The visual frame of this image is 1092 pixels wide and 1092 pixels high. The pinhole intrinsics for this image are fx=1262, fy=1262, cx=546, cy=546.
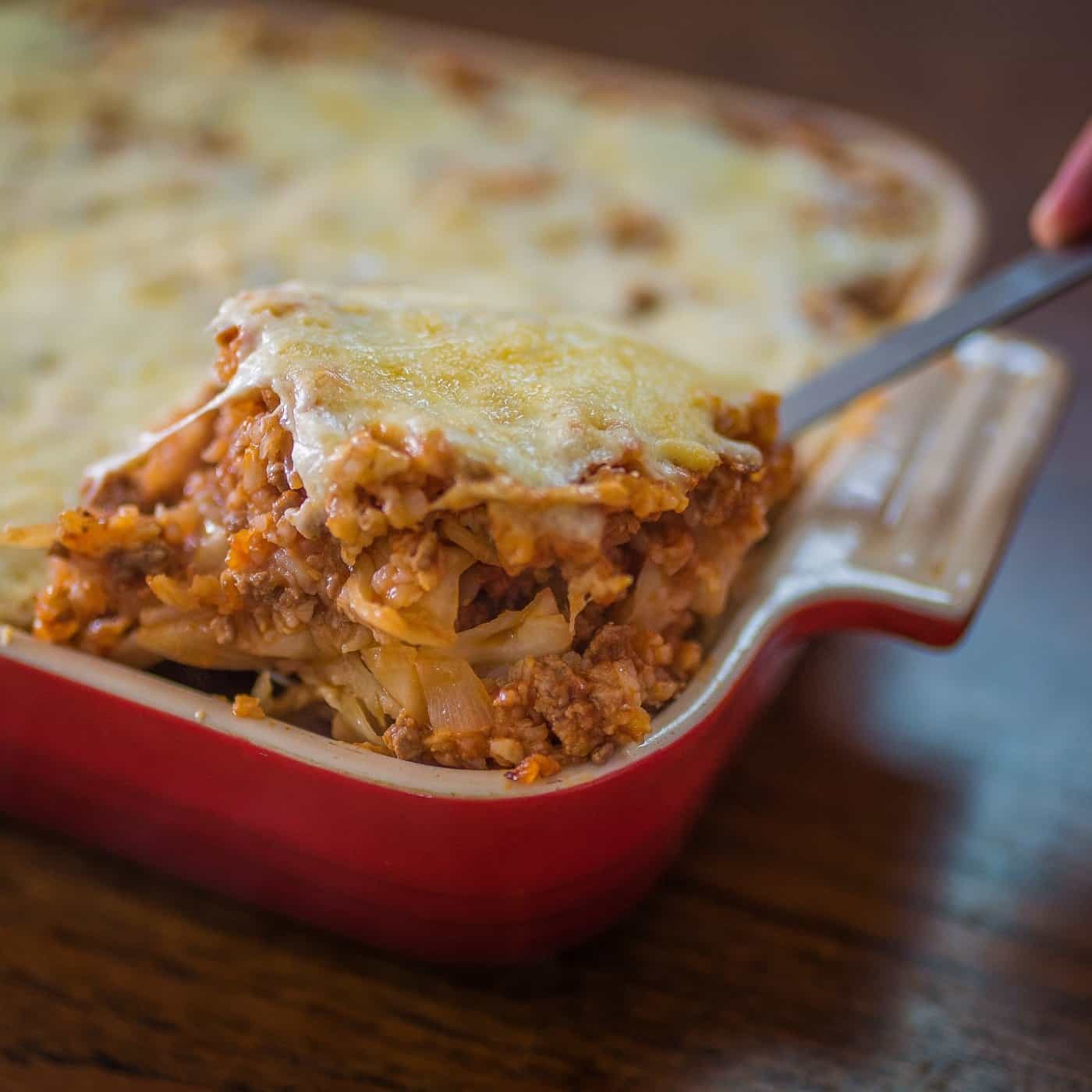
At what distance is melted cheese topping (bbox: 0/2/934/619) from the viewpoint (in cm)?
150

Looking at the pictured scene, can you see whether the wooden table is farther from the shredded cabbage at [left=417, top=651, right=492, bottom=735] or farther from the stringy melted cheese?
the stringy melted cheese

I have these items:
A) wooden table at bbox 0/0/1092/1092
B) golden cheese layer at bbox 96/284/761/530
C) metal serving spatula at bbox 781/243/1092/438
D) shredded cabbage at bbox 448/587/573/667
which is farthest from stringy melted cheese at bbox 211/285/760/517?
wooden table at bbox 0/0/1092/1092

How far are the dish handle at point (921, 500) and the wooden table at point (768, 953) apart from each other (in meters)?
0.27

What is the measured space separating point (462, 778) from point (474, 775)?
0.4 inches

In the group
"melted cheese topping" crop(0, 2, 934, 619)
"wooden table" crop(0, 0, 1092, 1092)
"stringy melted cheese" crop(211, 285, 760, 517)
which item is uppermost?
"stringy melted cheese" crop(211, 285, 760, 517)

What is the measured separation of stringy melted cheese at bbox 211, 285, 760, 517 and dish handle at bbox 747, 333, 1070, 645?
215 mm

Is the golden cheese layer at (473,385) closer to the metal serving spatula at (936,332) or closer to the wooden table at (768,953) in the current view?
the metal serving spatula at (936,332)

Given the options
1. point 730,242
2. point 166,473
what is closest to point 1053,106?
point 730,242

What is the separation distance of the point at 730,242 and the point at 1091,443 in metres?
0.75

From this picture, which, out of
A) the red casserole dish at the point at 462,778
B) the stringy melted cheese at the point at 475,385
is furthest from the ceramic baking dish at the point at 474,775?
the stringy melted cheese at the point at 475,385

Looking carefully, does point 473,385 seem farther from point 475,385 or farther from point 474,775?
point 474,775

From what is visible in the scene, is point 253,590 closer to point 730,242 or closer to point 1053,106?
point 730,242

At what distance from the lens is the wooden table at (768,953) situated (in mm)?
1124

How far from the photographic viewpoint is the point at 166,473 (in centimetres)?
120
